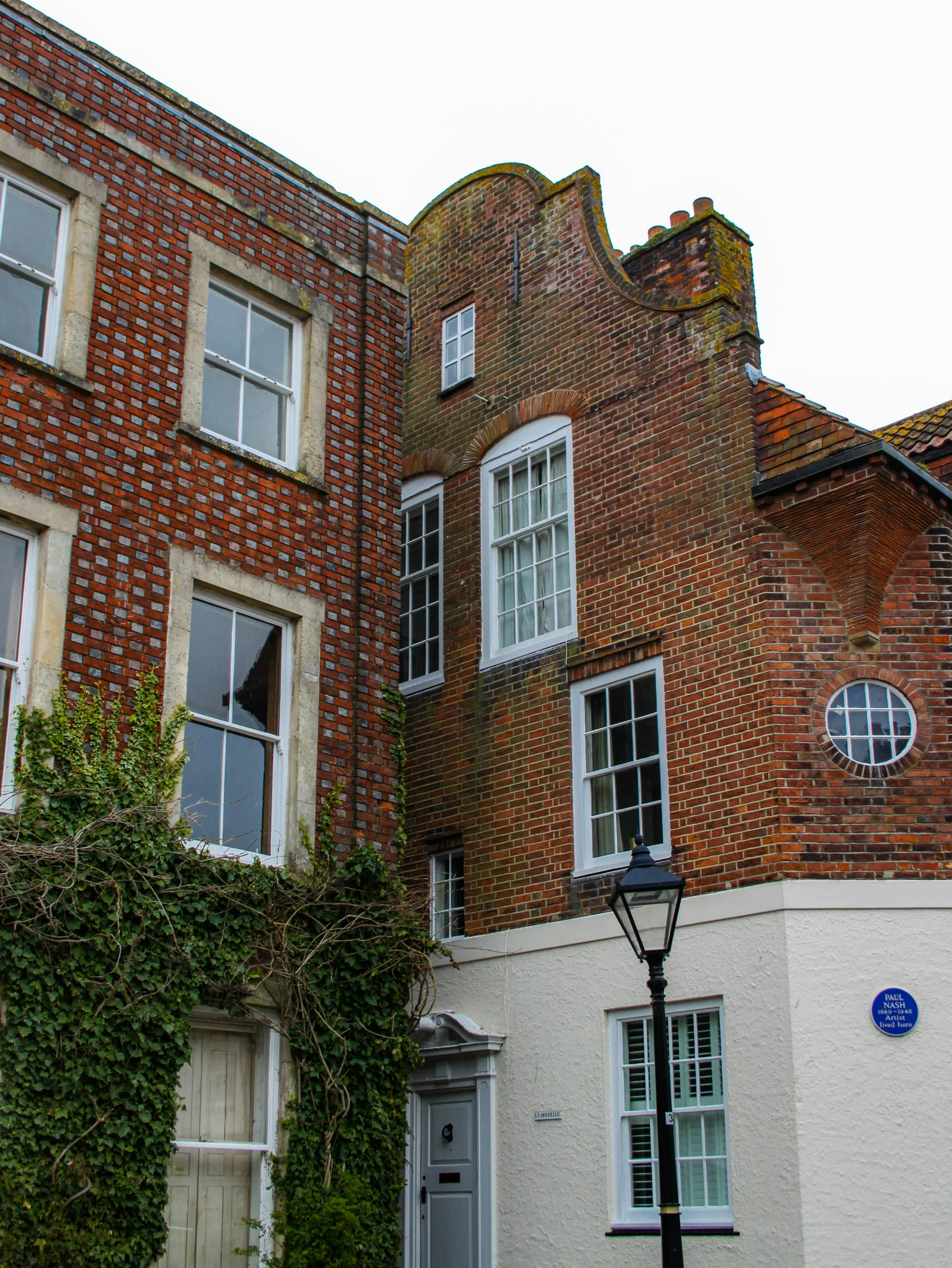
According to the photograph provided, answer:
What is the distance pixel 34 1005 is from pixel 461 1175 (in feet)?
17.6

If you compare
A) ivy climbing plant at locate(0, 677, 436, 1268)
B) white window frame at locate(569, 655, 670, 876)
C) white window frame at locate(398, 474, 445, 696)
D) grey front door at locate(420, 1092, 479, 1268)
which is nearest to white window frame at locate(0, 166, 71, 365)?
ivy climbing plant at locate(0, 677, 436, 1268)

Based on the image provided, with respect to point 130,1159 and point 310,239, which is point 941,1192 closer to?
point 130,1159

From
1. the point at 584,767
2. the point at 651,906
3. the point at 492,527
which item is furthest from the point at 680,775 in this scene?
the point at 492,527

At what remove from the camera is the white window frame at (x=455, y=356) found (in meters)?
16.5

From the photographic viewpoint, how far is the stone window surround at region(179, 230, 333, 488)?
12320 mm

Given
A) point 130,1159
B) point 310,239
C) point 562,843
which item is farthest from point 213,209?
point 130,1159

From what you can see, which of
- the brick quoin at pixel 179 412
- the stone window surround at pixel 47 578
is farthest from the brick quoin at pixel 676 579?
the stone window surround at pixel 47 578

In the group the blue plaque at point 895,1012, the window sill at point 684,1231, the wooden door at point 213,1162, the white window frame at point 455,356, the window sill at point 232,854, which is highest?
the white window frame at point 455,356

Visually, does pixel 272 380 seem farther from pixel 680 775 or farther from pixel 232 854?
pixel 680 775

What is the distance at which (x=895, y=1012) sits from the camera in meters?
10.9

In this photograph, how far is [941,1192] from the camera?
34.2ft

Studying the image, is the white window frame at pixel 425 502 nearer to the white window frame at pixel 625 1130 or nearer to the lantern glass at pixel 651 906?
the white window frame at pixel 625 1130

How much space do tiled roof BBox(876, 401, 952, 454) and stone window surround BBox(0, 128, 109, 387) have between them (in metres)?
7.11

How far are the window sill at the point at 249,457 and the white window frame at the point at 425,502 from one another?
221cm
